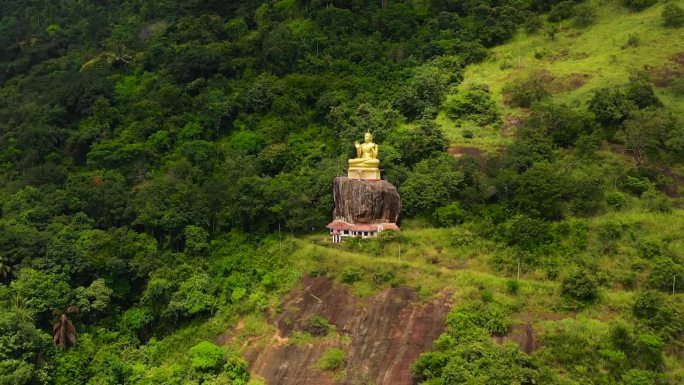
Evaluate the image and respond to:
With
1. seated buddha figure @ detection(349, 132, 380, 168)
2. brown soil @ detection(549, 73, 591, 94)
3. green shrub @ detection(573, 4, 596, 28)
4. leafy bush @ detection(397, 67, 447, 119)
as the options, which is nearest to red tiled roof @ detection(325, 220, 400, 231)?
seated buddha figure @ detection(349, 132, 380, 168)

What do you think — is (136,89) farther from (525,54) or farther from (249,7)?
(525,54)

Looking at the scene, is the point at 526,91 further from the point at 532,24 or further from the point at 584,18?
the point at 584,18

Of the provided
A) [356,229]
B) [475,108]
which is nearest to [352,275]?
[356,229]

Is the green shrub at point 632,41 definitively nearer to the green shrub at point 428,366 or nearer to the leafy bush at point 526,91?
the leafy bush at point 526,91

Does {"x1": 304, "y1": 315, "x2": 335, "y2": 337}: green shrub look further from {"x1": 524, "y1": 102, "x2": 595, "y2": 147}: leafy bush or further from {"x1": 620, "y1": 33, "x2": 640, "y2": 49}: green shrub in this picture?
{"x1": 620, "y1": 33, "x2": 640, "y2": 49}: green shrub

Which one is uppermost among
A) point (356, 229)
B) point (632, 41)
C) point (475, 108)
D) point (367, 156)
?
point (632, 41)

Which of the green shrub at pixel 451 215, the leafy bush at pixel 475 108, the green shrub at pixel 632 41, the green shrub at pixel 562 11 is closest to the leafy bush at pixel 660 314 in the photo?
the green shrub at pixel 451 215

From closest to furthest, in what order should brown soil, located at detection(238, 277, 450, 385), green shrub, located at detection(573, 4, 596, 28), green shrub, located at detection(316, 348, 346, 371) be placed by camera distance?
brown soil, located at detection(238, 277, 450, 385) < green shrub, located at detection(316, 348, 346, 371) < green shrub, located at detection(573, 4, 596, 28)
